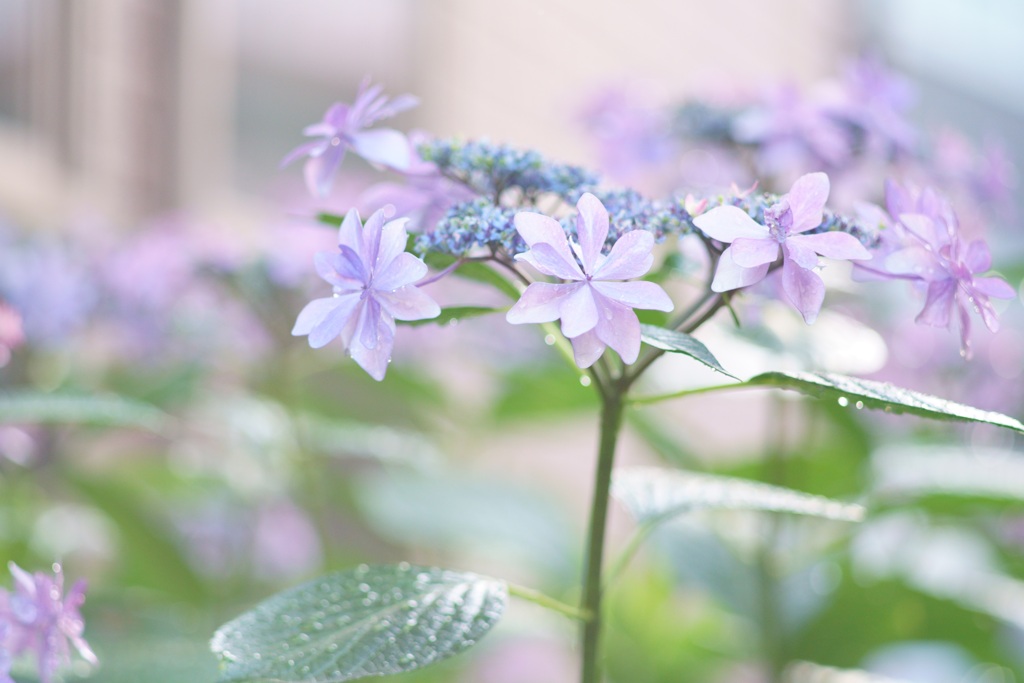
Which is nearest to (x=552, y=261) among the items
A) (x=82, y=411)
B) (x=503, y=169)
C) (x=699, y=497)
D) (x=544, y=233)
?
(x=544, y=233)

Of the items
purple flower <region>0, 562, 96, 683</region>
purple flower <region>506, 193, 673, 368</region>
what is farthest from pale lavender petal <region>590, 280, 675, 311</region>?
purple flower <region>0, 562, 96, 683</region>

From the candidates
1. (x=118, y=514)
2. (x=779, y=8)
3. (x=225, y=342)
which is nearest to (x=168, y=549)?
(x=118, y=514)

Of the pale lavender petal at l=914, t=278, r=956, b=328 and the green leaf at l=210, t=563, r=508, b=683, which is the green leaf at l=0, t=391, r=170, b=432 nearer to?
the green leaf at l=210, t=563, r=508, b=683

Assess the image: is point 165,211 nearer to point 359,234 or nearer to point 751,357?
point 751,357

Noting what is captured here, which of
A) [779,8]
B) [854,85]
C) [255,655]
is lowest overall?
[255,655]

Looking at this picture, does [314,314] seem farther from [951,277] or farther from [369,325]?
[951,277]

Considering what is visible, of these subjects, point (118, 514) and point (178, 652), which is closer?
point (178, 652)

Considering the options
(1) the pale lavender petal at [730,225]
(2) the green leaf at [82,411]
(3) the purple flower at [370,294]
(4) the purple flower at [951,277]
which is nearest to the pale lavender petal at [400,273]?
(3) the purple flower at [370,294]
